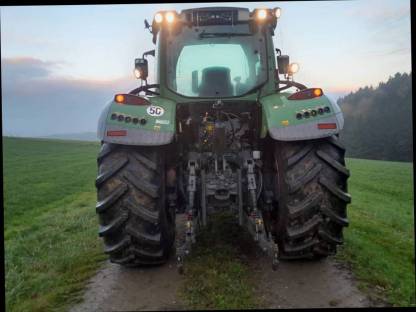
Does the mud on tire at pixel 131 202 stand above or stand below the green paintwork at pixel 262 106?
below

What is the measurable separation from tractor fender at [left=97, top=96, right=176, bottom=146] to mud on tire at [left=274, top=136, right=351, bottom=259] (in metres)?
1.01

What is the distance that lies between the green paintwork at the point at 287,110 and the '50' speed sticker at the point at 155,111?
889 mm

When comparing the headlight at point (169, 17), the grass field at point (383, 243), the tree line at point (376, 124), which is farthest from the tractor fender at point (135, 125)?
the tree line at point (376, 124)

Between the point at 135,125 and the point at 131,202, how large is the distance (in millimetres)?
636

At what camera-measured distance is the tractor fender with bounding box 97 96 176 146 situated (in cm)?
355

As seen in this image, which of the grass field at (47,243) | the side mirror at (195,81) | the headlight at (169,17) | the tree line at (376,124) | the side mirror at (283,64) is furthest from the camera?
the tree line at (376,124)

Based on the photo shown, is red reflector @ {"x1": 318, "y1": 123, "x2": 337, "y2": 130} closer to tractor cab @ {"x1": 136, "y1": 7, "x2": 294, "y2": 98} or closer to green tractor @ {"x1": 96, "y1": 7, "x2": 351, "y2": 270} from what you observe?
green tractor @ {"x1": 96, "y1": 7, "x2": 351, "y2": 270}

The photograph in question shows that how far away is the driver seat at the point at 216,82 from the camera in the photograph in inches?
169

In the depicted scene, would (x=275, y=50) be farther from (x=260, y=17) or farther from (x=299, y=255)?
(x=299, y=255)

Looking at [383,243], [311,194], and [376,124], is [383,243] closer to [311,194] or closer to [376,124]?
[311,194]

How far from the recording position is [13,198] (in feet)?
33.4

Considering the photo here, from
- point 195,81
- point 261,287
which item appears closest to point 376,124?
point 195,81

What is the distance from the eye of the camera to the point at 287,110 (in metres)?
3.63

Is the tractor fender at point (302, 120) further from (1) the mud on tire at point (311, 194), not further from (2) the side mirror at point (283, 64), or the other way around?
(2) the side mirror at point (283, 64)
